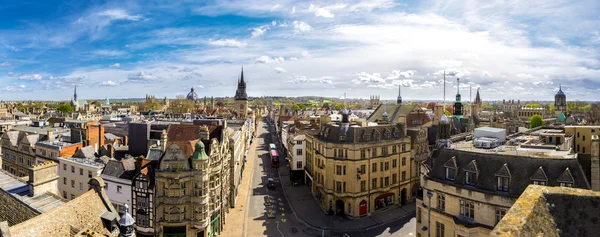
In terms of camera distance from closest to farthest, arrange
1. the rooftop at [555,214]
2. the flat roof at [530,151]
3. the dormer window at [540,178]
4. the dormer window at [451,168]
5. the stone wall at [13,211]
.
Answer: the rooftop at [555,214]
the stone wall at [13,211]
the dormer window at [540,178]
the flat roof at [530,151]
the dormer window at [451,168]

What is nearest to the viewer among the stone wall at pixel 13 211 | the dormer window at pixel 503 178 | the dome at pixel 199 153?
the stone wall at pixel 13 211

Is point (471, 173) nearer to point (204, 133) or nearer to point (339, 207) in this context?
point (339, 207)

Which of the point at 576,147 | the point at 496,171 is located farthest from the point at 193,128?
the point at 576,147

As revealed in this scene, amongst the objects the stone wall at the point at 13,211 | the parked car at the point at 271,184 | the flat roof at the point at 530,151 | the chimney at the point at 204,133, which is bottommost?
the parked car at the point at 271,184

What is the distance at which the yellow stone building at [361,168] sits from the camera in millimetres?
52156

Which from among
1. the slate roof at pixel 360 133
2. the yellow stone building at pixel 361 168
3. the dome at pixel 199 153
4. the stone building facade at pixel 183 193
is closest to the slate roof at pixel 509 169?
the yellow stone building at pixel 361 168

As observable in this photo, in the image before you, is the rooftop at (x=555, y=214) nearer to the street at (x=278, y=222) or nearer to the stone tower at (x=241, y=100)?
the street at (x=278, y=222)

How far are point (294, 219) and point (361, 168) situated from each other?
1233cm

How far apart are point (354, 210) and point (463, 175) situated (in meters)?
21.5

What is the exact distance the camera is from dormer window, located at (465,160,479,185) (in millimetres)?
32531

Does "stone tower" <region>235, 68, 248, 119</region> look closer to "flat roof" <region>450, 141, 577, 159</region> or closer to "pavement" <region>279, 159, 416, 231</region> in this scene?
"pavement" <region>279, 159, 416, 231</region>

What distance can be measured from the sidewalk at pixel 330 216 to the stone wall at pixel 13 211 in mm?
33217

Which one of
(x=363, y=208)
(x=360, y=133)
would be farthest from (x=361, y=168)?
(x=363, y=208)

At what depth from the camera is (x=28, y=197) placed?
24.5m
